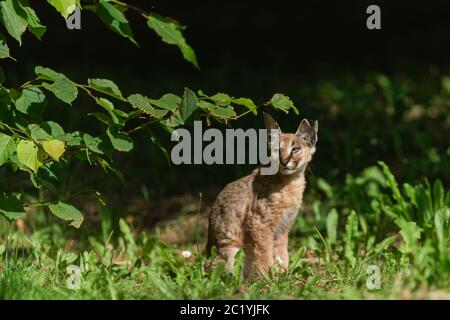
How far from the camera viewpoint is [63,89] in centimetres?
459

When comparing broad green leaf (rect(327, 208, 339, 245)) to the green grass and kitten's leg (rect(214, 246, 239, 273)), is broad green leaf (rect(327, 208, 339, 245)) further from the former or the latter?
kitten's leg (rect(214, 246, 239, 273))

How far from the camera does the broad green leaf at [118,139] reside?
4695mm

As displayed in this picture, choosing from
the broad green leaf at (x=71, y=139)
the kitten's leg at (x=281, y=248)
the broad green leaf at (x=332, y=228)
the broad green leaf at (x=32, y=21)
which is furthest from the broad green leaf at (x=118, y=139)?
the broad green leaf at (x=332, y=228)

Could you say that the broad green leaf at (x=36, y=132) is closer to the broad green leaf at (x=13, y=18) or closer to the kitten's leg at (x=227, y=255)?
the broad green leaf at (x=13, y=18)

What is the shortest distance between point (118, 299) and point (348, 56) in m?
8.07

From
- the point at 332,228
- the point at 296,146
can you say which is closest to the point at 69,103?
the point at 296,146

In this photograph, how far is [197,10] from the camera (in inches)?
492

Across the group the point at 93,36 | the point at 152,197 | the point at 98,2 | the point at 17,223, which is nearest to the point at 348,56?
the point at 93,36

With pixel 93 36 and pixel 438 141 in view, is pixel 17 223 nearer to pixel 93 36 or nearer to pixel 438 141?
pixel 438 141

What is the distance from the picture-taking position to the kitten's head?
17.8 ft

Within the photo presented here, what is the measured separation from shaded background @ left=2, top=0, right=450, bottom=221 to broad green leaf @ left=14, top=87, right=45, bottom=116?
3114 millimetres

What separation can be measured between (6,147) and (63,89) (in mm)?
414

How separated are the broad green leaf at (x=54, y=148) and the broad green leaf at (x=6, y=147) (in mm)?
183

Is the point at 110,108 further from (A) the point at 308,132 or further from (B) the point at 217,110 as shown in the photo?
(A) the point at 308,132
